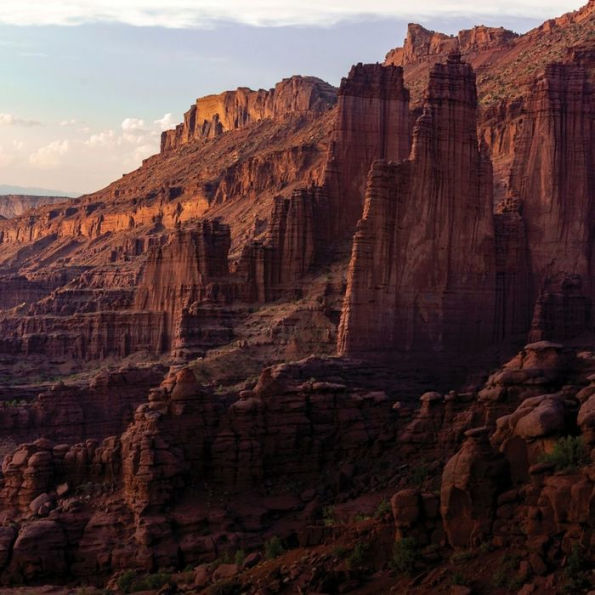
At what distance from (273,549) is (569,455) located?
40.5ft

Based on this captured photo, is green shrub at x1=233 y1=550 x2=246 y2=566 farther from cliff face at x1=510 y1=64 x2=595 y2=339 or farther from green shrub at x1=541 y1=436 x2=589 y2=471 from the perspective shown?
cliff face at x1=510 y1=64 x2=595 y2=339

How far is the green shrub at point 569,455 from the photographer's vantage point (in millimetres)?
37125

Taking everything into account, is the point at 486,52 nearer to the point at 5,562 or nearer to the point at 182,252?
the point at 182,252

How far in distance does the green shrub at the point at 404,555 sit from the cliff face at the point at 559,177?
132 ft

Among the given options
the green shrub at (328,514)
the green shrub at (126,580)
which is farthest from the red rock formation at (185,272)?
the green shrub at (126,580)

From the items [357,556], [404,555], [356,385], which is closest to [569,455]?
[404,555]

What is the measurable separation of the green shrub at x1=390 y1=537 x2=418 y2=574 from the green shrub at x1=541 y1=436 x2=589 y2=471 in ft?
11.4

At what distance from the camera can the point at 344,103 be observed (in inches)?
3445

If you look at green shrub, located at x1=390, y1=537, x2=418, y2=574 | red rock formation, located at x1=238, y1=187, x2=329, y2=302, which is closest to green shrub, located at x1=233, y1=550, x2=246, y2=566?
green shrub, located at x1=390, y1=537, x2=418, y2=574

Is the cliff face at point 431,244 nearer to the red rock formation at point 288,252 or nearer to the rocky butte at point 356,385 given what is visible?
the rocky butte at point 356,385

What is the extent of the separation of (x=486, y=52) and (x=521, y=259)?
8122 cm

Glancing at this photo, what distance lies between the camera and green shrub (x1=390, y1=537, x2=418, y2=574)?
123 feet

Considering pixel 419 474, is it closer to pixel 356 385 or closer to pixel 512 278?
pixel 356 385

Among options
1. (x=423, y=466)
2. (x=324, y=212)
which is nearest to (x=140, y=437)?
(x=423, y=466)
